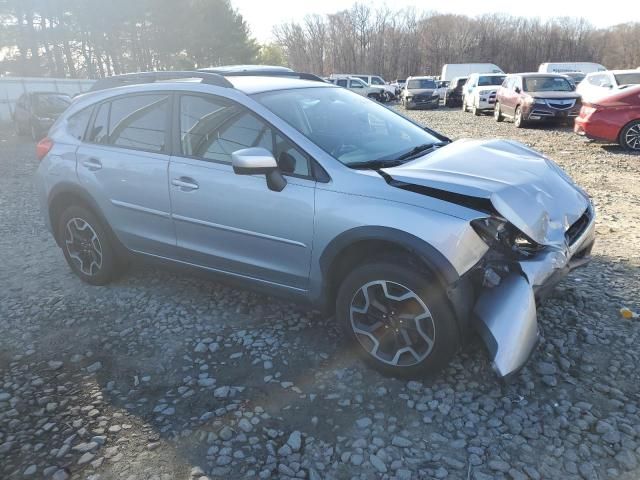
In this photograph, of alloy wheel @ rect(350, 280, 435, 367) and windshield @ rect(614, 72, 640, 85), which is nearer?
alloy wheel @ rect(350, 280, 435, 367)

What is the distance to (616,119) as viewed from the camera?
32.2ft

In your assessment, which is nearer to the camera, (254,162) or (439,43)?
(254,162)

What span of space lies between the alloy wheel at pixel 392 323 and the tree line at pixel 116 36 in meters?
39.2

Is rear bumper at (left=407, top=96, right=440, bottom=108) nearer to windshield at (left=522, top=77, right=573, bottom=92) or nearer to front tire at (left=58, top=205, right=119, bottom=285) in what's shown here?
windshield at (left=522, top=77, right=573, bottom=92)

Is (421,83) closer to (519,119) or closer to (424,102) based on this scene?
(424,102)

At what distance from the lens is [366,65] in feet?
268

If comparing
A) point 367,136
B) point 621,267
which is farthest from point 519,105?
point 367,136

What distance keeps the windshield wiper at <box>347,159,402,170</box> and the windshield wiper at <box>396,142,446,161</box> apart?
0.13m

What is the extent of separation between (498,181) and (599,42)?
91537 mm

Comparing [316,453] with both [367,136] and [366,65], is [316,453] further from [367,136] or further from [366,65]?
[366,65]

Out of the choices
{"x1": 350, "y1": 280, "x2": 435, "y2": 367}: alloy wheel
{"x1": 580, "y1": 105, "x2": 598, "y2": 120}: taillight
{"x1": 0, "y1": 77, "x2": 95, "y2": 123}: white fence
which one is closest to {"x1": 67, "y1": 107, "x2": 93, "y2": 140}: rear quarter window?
{"x1": 350, "y1": 280, "x2": 435, "y2": 367}: alloy wheel

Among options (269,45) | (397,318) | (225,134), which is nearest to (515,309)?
(397,318)

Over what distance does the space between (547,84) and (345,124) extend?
1381 cm

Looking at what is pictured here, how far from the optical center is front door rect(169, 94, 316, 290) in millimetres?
3145
